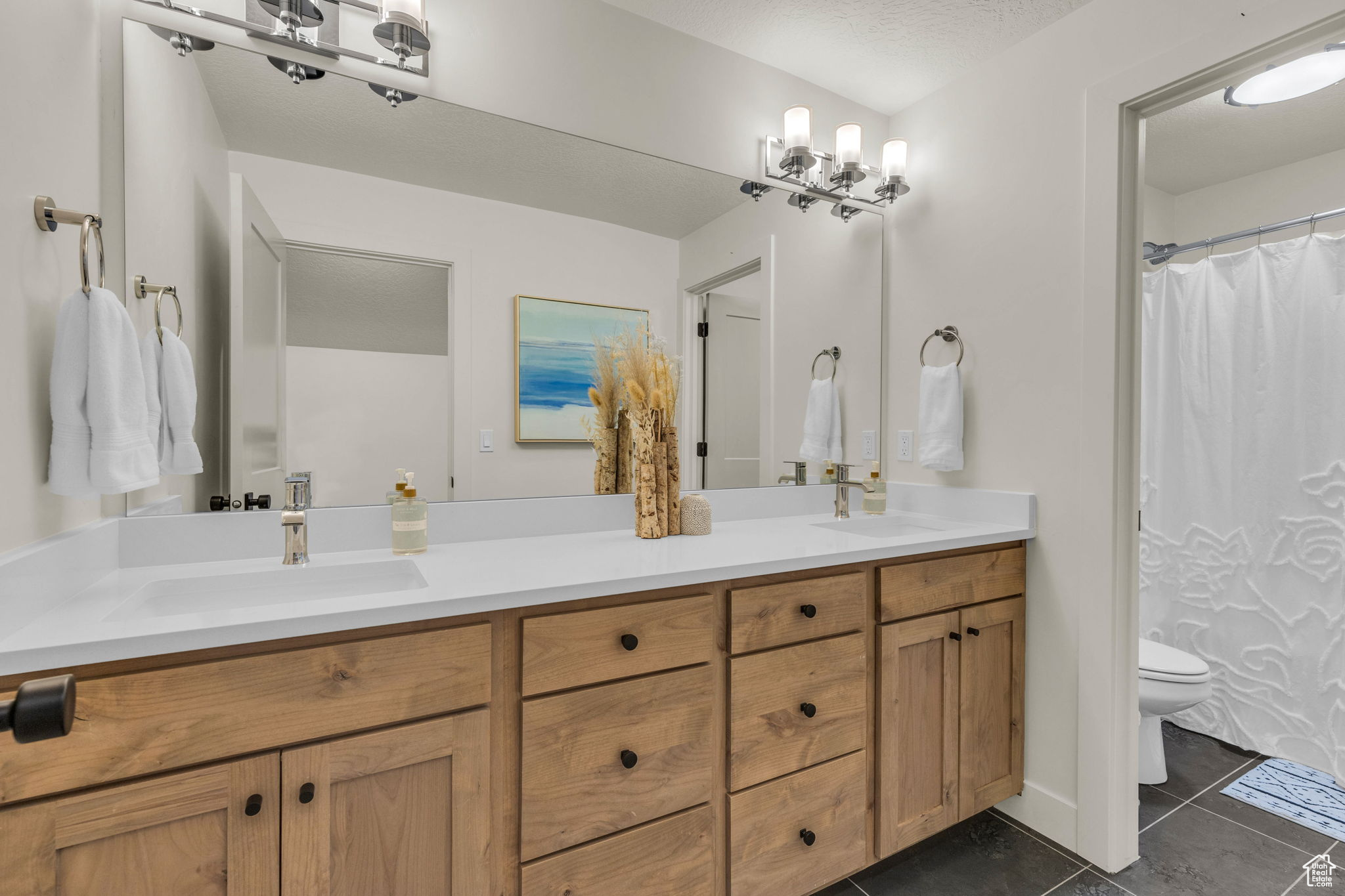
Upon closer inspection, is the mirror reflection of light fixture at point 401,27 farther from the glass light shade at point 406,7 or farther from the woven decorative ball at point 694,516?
the woven decorative ball at point 694,516

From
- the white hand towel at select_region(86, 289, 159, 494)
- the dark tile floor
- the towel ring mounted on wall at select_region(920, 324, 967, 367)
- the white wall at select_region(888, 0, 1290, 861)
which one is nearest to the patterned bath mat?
the dark tile floor

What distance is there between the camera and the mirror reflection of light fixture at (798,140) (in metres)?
1.94

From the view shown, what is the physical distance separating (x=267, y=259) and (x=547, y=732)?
1.20m

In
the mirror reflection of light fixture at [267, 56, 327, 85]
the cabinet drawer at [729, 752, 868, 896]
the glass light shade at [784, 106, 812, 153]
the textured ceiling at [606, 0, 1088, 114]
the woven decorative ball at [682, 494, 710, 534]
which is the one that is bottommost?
the cabinet drawer at [729, 752, 868, 896]

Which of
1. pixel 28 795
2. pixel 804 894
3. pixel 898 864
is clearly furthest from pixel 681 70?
pixel 898 864

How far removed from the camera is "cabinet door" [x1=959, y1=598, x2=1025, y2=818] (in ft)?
5.46

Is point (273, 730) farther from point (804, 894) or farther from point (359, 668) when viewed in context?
point (804, 894)

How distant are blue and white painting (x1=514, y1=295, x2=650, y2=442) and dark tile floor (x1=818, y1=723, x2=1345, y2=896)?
4.55 ft

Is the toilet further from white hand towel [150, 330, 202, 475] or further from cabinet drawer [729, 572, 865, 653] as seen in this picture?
white hand towel [150, 330, 202, 475]

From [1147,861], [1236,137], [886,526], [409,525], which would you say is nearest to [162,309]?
[409,525]

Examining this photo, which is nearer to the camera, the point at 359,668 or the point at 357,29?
the point at 359,668

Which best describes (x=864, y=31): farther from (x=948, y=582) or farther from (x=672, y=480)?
(x=948, y=582)

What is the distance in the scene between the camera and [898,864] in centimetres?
164

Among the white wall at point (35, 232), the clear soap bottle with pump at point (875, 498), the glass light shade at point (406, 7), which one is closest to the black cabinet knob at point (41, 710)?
the white wall at point (35, 232)
